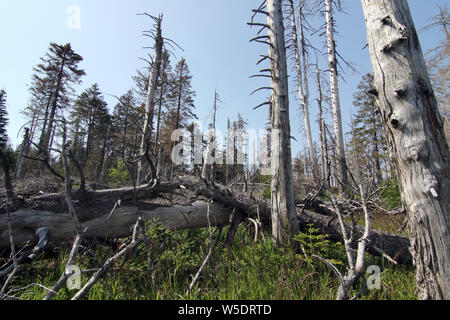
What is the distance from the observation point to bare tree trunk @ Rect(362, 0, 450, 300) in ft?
5.26

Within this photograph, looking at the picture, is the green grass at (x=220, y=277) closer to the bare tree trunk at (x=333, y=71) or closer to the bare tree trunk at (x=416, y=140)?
the bare tree trunk at (x=416, y=140)

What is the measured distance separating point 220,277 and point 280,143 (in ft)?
7.18

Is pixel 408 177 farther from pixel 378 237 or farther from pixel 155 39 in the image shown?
pixel 155 39

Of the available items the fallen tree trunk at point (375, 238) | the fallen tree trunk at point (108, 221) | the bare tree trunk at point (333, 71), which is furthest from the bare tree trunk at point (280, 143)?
the bare tree trunk at point (333, 71)

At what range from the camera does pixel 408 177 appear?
1.73 meters

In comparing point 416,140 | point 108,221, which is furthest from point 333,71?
point 108,221

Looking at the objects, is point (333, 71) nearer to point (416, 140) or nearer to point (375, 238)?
point (375, 238)

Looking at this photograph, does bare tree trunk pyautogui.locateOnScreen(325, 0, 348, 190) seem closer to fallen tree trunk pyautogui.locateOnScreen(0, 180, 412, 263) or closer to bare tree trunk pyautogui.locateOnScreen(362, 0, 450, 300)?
fallen tree trunk pyautogui.locateOnScreen(0, 180, 412, 263)

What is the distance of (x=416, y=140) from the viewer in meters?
1.68

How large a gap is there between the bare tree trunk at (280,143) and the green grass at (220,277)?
Result: 41 cm

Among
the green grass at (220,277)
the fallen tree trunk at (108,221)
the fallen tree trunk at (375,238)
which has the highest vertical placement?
the fallen tree trunk at (108,221)

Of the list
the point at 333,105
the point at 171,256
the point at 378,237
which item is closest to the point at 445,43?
the point at 333,105

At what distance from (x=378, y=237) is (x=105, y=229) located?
4.33 m

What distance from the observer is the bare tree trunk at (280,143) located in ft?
10.2
